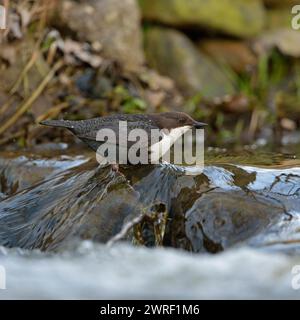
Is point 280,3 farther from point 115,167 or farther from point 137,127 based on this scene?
point 115,167

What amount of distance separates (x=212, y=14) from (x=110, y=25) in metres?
1.70

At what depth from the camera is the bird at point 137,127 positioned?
425 centimetres

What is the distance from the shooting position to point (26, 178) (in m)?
4.97

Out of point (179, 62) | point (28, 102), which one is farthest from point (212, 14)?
point (28, 102)

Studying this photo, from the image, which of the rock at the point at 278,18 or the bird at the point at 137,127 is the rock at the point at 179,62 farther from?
the bird at the point at 137,127

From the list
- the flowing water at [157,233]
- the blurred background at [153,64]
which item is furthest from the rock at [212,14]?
the flowing water at [157,233]

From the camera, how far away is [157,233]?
3.88 metres

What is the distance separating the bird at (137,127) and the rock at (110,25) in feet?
10.2

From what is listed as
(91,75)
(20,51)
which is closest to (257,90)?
(91,75)

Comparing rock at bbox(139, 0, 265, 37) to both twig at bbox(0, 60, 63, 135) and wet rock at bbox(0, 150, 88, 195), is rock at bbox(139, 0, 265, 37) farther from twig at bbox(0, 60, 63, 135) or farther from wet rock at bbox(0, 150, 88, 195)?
wet rock at bbox(0, 150, 88, 195)

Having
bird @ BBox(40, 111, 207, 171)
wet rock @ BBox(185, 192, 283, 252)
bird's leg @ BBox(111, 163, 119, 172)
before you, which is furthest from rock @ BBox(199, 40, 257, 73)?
wet rock @ BBox(185, 192, 283, 252)
